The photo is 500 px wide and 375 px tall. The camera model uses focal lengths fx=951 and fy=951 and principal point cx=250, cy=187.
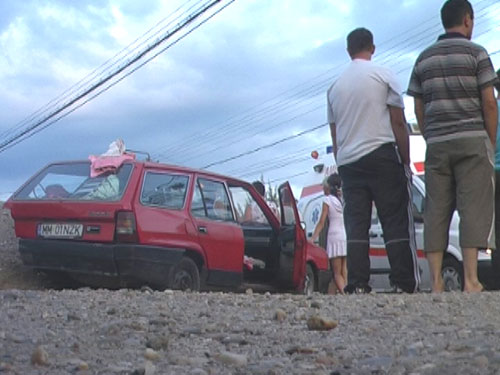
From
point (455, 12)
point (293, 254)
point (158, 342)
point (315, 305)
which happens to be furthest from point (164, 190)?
point (158, 342)

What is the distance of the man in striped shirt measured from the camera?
649 cm

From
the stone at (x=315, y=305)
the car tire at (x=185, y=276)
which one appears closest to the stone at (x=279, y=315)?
the stone at (x=315, y=305)

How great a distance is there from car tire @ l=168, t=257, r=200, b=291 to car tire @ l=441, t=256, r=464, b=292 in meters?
3.30

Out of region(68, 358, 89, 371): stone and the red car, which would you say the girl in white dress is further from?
region(68, 358, 89, 371): stone

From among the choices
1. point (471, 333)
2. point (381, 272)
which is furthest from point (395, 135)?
point (381, 272)

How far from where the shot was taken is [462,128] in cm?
653

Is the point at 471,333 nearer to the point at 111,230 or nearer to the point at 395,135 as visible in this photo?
the point at 395,135

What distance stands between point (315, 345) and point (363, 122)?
10.2ft

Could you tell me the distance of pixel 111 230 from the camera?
8742 millimetres

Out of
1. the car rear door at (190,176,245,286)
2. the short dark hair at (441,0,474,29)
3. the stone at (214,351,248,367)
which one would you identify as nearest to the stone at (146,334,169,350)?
the stone at (214,351,248,367)

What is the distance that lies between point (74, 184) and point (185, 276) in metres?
1.47

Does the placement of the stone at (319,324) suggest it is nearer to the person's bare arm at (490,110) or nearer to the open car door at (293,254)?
the person's bare arm at (490,110)

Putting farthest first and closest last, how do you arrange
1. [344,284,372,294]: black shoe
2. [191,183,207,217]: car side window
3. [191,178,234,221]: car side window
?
[191,178,234,221]: car side window, [191,183,207,217]: car side window, [344,284,372,294]: black shoe

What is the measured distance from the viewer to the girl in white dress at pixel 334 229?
1165 centimetres
